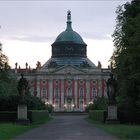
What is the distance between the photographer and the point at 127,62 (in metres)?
54.1

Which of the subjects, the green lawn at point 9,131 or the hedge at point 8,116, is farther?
the hedge at point 8,116

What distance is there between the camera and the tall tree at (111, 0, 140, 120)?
51312 mm

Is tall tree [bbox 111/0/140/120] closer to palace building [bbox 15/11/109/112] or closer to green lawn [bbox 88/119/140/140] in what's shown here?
green lawn [bbox 88/119/140/140]

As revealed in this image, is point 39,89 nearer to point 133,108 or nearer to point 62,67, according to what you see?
point 62,67

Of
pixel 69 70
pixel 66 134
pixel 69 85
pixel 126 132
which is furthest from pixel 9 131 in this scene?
pixel 69 70

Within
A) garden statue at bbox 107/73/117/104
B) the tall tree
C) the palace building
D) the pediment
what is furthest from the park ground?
the pediment

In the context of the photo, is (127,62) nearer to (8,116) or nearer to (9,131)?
(8,116)

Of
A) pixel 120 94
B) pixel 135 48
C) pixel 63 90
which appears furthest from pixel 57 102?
pixel 135 48

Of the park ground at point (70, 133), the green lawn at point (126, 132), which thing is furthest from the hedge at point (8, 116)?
the green lawn at point (126, 132)

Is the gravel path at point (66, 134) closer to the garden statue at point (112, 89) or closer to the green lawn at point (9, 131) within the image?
the green lawn at point (9, 131)

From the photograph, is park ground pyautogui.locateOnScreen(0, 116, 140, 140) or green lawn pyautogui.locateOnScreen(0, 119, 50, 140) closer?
park ground pyautogui.locateOnScreen(0, 116, 140, 140)

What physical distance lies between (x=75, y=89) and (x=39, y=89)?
445 inches

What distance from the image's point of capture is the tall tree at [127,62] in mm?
51312

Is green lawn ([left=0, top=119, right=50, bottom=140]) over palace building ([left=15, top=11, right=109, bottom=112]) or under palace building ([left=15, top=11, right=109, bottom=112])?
under
